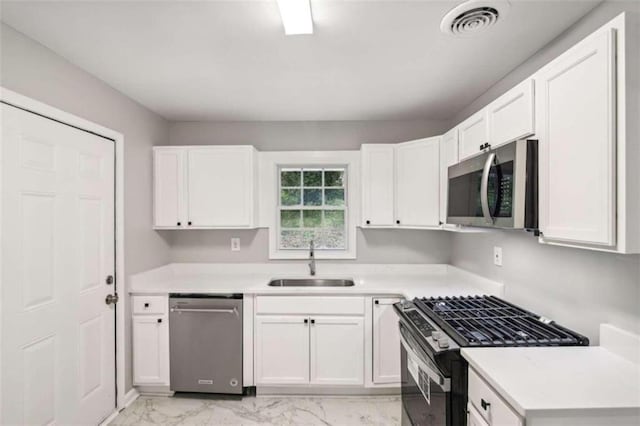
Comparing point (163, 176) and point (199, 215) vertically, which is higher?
point (163, 176)

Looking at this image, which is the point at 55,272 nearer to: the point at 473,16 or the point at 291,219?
the point at 291,219

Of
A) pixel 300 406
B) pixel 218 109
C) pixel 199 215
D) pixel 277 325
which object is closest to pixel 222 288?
pixel 277 325

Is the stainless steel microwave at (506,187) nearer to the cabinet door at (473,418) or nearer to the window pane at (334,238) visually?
the cabinet door at (473,418)

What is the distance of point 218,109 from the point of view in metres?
2.78

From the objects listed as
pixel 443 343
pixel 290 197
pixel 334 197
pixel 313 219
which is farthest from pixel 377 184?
pixel 443 343

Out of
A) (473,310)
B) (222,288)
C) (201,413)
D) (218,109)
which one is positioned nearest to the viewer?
(473,310)

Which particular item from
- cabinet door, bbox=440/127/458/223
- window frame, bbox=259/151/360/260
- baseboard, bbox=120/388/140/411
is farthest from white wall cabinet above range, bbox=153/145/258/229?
cabinet door, bbox=440/127/458/223

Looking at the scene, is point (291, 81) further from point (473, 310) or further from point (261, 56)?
point (473, 310)

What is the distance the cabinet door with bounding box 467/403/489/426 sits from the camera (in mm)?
1201

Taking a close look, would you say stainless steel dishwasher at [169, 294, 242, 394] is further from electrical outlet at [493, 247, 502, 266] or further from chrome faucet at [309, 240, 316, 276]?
electrical outlet at [493, 247, 502, 266]

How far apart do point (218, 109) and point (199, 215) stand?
99 centimetres

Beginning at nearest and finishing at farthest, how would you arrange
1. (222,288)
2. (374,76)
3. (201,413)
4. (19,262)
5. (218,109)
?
(19,262) < (374,76) < (201,413) < (222,288) < (218,109)

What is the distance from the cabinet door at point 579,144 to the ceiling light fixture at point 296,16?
1074 millimetres

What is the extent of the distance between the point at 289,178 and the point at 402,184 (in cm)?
116
